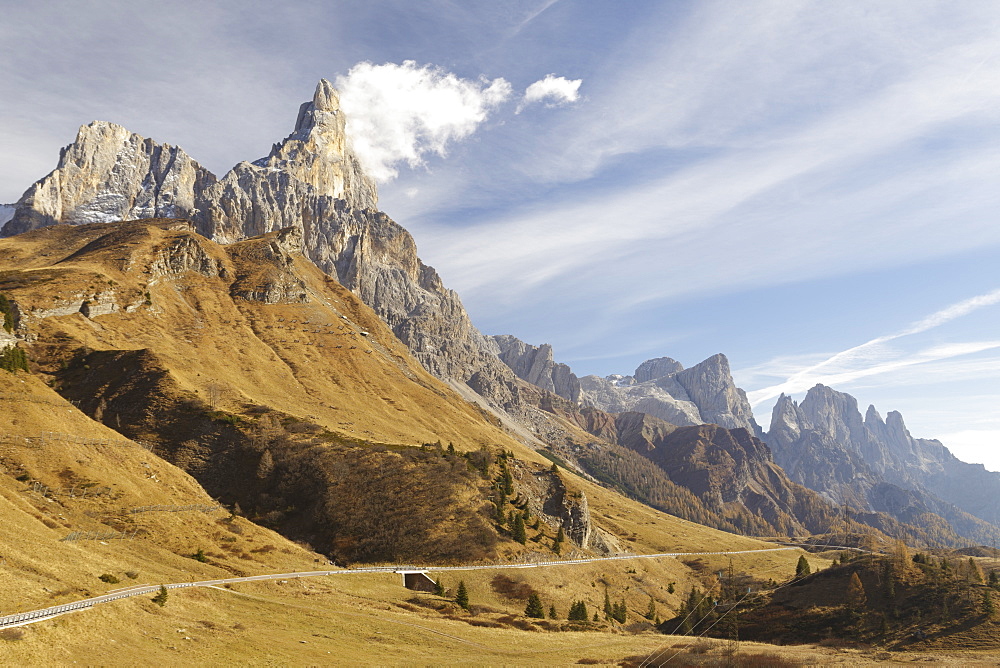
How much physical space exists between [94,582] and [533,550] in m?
80.6

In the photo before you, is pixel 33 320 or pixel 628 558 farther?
pixel 33 320

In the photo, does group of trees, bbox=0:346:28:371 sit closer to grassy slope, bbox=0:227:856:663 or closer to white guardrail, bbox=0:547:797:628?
grassy slope, bbox=0:227:856:663

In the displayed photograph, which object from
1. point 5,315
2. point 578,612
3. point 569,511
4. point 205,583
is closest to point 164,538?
point 205,583

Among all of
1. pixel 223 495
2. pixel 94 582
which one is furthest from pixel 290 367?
pixel 94 582

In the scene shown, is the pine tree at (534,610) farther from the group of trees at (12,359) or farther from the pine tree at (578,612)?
the group of trees at (12,359)

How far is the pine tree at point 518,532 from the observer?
111000 mm

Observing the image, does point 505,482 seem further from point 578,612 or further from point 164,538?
point 164,538

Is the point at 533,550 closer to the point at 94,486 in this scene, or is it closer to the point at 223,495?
the point at 223,495

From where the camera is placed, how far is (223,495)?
379 feet

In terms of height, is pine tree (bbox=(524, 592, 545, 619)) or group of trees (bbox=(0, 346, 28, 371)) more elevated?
group of trees (bbox=(0, 346, 28, 371))

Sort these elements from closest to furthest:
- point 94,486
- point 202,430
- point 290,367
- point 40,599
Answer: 1. point 40,599
2. point 94,486
3. point 202,430
4. point 290,367

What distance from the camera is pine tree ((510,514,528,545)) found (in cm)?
11100

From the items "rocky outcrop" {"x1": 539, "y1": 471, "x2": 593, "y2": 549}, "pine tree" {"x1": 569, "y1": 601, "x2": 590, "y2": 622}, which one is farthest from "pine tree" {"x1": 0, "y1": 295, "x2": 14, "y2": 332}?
"rocky outcrop" {"x1": 539, "y1": 471, "x2": 593, "y2": 549}

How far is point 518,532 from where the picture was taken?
11150 cm
